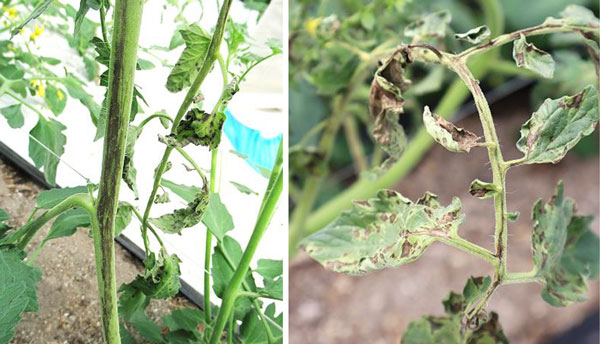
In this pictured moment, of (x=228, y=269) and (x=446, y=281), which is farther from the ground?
(x=228, y=269)

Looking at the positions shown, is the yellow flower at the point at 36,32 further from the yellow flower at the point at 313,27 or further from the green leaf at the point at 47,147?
the yellow flower at the point at 313,27

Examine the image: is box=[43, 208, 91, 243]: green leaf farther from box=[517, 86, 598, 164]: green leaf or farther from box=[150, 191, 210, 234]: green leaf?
box=[517, 86, 598, 164]: green leaf

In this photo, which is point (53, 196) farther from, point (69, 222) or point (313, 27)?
point (313, 27)

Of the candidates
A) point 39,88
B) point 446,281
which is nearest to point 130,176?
point 39,88

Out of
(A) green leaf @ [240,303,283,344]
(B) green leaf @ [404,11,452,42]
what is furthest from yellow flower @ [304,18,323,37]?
(A) green leaf @ [240,303,283,344]

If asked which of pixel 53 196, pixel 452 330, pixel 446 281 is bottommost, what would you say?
pixel 446 281

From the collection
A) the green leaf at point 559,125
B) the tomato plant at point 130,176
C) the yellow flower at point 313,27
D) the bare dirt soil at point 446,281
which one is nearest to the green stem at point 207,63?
the tomato plant at point 130,176
